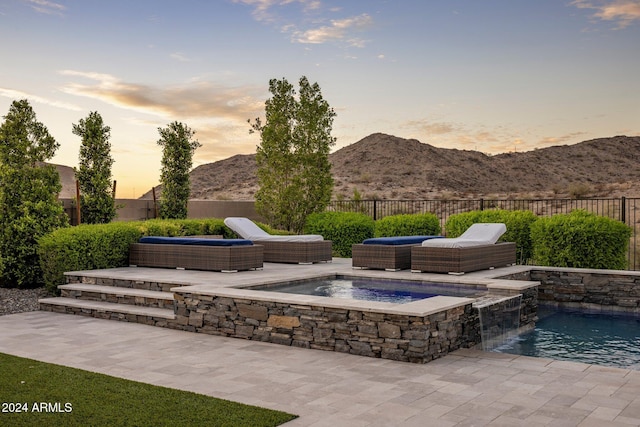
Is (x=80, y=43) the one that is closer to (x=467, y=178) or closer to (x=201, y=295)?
(x=201, y=295)

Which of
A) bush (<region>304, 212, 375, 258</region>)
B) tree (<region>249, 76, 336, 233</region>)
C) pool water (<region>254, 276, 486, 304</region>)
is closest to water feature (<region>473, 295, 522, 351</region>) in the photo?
pool water (<region>254, 276, 486, 304</region>)

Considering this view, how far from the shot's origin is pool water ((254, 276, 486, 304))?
322 inches

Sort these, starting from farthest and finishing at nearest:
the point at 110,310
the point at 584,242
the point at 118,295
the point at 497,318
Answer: the point at 584,242, the point at 118,295, the point at 110,310, the point at 497,318

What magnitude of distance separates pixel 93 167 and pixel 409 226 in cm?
784

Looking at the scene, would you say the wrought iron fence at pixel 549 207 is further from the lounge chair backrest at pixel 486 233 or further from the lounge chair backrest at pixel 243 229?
the lounge chair backrest at pixel 243 229

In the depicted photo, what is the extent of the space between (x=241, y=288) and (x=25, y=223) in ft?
17.2

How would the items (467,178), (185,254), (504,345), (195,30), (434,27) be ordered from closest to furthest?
1. (504,345)
2. (185,254)
3. (195,30)
4. (434,27)
5. (467,178)

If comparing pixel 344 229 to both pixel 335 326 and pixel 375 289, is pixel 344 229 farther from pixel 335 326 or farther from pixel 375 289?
pixel 335 326

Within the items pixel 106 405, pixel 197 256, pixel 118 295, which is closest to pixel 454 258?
pixel 197 256

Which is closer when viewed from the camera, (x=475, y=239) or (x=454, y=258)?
(x=454, y=258)

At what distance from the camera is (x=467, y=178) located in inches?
1654

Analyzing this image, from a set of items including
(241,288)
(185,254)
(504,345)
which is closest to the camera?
(504,345)

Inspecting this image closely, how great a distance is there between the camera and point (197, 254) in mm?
10828

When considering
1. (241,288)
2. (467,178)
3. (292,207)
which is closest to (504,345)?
(241,288)
